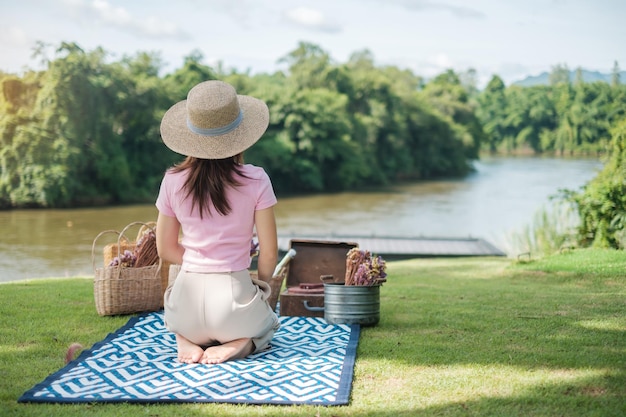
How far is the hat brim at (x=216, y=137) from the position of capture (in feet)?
12.9

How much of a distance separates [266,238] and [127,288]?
155 cm

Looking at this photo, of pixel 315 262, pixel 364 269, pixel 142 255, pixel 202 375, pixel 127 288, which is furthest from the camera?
pixel 315 262

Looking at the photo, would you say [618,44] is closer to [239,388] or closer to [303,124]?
[239,388]

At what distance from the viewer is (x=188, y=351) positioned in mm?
3914

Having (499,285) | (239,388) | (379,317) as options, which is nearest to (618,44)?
(499,285)

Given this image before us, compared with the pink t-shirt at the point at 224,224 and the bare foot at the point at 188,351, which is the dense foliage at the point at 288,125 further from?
the bare foot at the point at 188,351

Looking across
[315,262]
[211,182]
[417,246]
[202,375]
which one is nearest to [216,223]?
[211,182]

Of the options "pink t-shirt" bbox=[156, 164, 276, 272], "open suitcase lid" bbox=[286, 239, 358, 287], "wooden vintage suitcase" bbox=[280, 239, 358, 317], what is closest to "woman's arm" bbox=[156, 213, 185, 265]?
"pink t-shirt" bbox=[156, 164, 276, 272]

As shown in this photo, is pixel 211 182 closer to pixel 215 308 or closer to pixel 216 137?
pixel 216 137

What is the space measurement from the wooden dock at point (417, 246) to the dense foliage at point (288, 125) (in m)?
2.81

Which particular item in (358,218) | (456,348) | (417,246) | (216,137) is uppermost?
(216,137)

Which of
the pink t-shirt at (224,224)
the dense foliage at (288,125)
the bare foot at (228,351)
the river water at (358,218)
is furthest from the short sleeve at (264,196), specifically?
the dense foliage at (288,125)

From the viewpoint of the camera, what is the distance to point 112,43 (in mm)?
43594

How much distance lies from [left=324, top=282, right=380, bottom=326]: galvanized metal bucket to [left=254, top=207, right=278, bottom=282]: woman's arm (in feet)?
2.45
